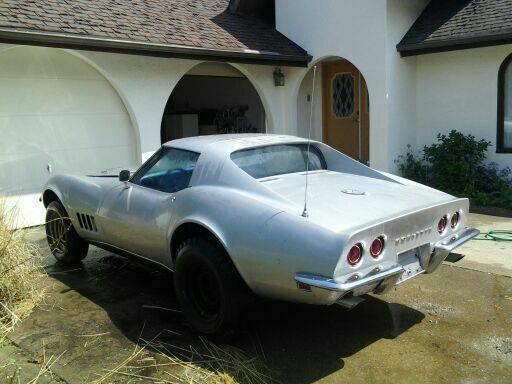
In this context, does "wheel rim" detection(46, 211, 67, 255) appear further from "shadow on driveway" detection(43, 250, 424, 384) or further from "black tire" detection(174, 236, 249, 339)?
"black tire" detection(174, 236, 249, 339)

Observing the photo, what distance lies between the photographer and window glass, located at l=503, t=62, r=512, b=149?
8945mm

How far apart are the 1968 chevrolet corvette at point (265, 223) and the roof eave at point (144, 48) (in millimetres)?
3170

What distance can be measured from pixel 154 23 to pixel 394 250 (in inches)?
293

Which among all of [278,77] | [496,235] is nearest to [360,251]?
[496,235]

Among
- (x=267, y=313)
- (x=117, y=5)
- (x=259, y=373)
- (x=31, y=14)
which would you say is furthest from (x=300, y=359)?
(x=117, y=5)

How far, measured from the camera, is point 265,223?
135 inches

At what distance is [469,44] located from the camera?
8.70 m

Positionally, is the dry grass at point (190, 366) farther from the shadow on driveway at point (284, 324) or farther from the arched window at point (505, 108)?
the arched window at point (505, 108)

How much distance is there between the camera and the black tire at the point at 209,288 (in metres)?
3.60

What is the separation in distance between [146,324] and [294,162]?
1.86 meters

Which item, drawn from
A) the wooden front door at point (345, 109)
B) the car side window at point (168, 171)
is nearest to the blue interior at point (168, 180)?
the car side window at point (168, 171)

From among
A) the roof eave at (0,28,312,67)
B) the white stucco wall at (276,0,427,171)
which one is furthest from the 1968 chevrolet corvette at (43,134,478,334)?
the white stucco wall at (276,0,427,171)

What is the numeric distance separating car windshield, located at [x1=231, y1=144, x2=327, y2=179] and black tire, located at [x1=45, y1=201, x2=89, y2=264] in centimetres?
236

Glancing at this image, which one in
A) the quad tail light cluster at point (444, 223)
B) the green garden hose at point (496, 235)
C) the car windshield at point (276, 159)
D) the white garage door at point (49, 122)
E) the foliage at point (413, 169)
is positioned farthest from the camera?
the foliage at point (413, 169)
